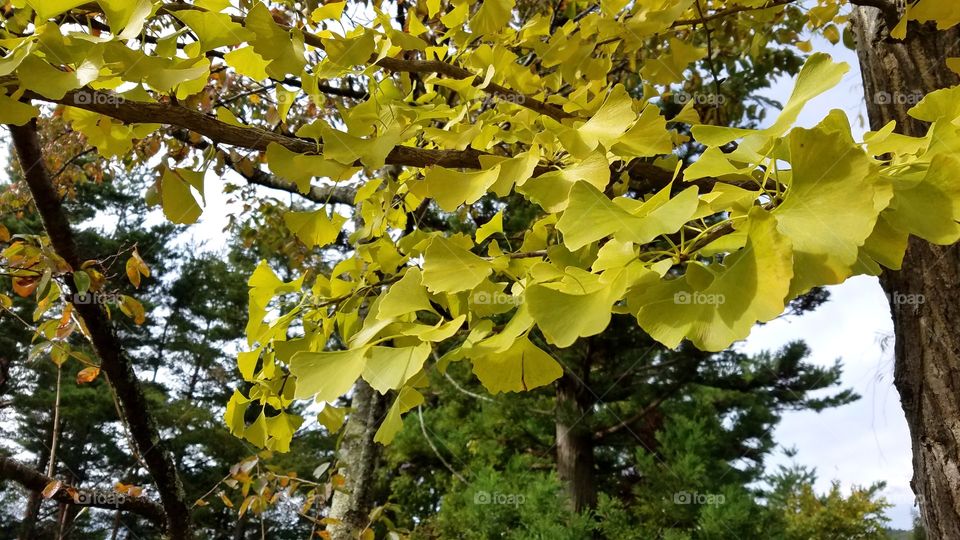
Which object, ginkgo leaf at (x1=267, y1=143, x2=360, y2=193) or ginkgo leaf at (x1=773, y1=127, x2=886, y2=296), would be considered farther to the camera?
ginkgo leaf at (x1=267, y1=143, x2=360, y2=193)

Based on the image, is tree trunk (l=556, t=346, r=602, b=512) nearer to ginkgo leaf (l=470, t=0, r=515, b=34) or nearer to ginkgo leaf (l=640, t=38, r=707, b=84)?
ginkgo leaf (l=640, t=38, r=707, b=84)

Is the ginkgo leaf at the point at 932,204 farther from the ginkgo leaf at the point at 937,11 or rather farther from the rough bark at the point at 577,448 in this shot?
the rough bark at the point at 577,448

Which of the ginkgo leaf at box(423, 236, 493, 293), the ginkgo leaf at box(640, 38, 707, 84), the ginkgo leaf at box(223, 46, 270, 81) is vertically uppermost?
the ginkgo leaf at box(640, 38, 707, 84)

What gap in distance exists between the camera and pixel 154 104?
1.97ft

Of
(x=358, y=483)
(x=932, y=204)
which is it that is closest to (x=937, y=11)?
(x=932, y=204)

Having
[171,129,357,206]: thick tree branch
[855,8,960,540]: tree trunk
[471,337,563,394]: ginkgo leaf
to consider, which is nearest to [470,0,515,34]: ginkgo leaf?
[471,337,563,394]: ginkgo leaf

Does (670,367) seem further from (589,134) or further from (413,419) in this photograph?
(589,134)

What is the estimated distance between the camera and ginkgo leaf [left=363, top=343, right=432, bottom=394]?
0.48m

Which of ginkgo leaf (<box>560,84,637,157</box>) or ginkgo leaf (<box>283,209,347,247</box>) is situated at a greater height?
ginkgo leaf (<box>283,209,347,247</box>)

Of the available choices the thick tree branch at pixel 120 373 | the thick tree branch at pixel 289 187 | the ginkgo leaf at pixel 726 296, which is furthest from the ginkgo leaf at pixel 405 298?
the thick tree branch at pixel 289 187

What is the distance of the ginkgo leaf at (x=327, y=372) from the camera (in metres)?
0.49

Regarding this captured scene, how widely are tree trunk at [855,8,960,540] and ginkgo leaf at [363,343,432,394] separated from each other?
3.15ft

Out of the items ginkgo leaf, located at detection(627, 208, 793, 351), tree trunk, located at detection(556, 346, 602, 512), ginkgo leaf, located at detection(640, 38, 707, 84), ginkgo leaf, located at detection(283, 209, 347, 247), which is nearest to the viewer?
ginkgo leaf, located at detection(627, 208, 793, 351)

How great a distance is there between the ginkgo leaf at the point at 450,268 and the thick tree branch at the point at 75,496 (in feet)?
4.09
